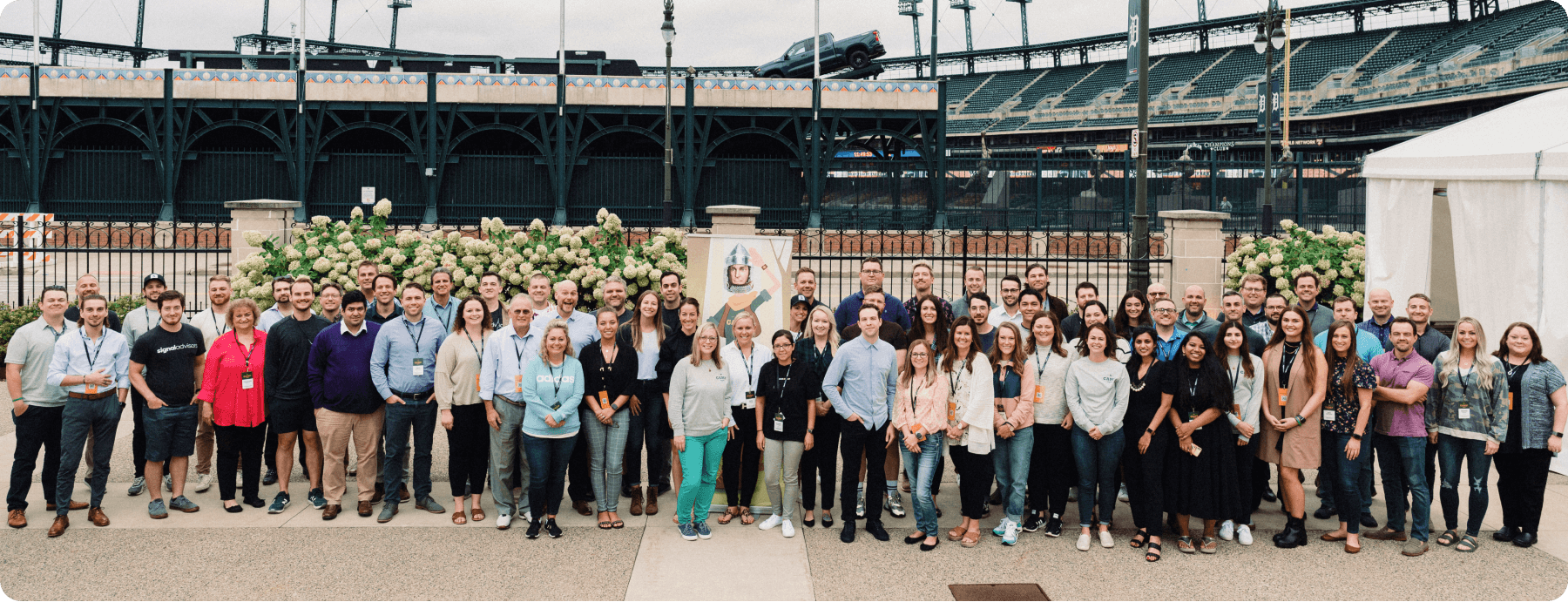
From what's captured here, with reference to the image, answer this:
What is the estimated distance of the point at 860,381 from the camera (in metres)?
6.86

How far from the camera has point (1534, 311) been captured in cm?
860

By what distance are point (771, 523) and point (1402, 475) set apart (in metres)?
4.22

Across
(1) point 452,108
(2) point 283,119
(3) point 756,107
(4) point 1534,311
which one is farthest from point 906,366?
(2) point 283,119

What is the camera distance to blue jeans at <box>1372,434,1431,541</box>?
672 centimetres

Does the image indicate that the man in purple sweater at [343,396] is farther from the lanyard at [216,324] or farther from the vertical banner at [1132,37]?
the vertical banner at [1132,37]

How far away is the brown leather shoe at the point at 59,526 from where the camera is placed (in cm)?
664

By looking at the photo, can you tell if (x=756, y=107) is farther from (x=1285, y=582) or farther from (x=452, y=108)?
(x=1285, y=582)

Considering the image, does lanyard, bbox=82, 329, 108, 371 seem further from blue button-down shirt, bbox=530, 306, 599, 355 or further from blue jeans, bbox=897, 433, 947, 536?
blue jeans, bbox=897, 433, 947, 536

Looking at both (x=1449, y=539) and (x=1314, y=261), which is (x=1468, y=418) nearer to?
(x=1449, y=539)

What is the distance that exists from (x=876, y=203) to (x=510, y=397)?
20.8 m

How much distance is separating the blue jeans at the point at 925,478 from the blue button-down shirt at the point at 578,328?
2.31 m

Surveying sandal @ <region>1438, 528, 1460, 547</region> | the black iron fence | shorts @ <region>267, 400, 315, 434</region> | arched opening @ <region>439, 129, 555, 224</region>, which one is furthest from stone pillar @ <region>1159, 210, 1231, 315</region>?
arched opening @ <region>439, 129, 555, 224</region>

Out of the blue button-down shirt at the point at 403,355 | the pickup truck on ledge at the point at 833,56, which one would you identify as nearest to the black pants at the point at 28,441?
the blue button-down shirt at the point at 403,355

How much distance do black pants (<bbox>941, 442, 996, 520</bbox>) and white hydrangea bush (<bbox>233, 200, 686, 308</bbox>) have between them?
5.19m
